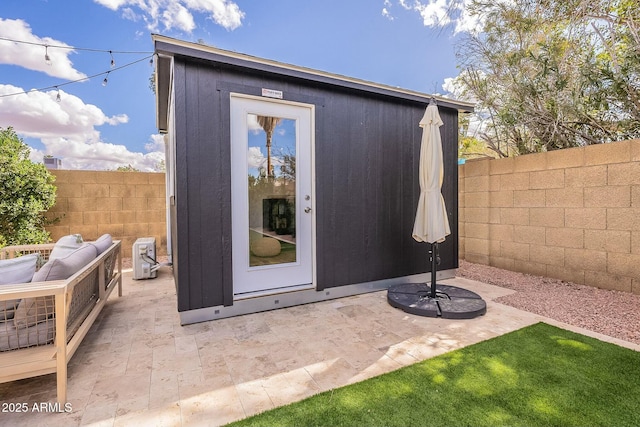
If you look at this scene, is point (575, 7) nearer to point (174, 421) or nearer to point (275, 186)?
point (275, 186)

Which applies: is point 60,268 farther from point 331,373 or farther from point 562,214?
point 562,214

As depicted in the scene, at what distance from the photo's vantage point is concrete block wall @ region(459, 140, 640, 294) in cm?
371

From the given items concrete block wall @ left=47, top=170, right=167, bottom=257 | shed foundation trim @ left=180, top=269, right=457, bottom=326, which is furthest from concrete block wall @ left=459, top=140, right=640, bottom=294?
concrete block wall @ left=47, top=170, right=167, bottom=257

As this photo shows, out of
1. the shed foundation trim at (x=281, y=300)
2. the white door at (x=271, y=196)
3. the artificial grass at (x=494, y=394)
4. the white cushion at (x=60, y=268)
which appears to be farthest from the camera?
the white door at (x=271, y=196)

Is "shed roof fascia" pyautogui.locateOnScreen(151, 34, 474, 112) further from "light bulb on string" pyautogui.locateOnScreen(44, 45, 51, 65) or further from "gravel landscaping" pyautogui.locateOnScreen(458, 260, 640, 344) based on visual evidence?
"light bulb on string" pyautogui.locateOnScreen(44, 45, 51, 65)

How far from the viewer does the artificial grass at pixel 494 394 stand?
5.32 ft

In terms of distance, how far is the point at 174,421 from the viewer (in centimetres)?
164

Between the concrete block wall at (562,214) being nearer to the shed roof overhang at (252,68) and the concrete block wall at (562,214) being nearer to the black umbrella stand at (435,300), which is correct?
the shed roof overhang at (252,68)

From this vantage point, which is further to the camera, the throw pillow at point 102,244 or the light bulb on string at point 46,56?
the light bulb on string at point 46,56

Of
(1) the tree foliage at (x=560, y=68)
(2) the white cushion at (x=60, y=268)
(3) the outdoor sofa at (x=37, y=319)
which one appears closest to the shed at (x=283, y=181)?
(2) the white cushion at (x=60, y=268)

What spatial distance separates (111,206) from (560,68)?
8174mm

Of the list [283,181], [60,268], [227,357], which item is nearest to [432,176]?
[283,181]

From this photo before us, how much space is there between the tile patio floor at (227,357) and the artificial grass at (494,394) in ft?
0.51

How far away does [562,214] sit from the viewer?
14.1ft
